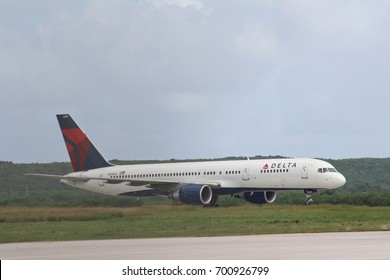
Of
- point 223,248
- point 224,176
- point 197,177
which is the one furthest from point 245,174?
point 223,248

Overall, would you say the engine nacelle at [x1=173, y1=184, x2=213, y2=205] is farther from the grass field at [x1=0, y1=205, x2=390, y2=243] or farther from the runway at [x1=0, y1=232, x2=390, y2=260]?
the runway at [x1=0, y1=232, x2=390, y2=260]

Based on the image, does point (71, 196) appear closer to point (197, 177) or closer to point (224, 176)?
point (197, 177)

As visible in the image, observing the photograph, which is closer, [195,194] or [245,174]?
[195,194]

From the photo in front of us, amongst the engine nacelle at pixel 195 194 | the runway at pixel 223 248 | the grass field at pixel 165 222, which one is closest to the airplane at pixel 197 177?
the engine nacelle at pixel 195 194

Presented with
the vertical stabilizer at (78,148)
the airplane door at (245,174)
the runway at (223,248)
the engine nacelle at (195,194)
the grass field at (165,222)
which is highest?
the vertical stabilizer at (78,148)

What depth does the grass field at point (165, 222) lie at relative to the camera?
3647cm

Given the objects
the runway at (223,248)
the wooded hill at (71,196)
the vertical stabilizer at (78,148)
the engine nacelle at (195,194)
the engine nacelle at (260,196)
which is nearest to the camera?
the runway at (223,248)

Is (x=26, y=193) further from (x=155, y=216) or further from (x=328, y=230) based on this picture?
(x=328, y=230)

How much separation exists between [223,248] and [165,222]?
53.5 ft

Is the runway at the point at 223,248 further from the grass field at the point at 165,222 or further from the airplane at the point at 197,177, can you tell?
the airplane at the point at 197,177

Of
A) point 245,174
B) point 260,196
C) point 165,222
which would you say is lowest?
→ point 165,222

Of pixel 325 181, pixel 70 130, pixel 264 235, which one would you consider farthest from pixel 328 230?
pixel 70 130

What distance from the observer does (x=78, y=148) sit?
7350 cm
